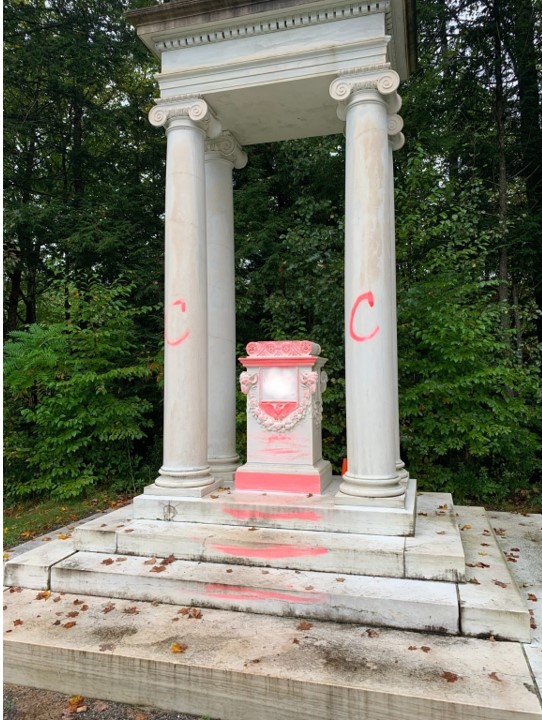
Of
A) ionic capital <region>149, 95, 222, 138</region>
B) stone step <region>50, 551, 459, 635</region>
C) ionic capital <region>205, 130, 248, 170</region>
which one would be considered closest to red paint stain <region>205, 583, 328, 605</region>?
stone step <region>50, 551, 459, 635</region>

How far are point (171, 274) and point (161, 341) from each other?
5812 mm

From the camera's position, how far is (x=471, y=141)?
12336 millimetres

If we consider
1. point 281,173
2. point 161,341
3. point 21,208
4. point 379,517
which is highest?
point 281,173

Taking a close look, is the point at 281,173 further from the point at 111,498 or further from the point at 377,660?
the point at 377,660

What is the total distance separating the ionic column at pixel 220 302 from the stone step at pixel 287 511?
47.4 inches

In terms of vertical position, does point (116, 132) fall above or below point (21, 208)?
above

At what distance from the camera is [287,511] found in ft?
19.3

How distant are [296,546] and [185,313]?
3105 millimetres

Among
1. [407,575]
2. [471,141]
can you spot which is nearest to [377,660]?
[407,575]

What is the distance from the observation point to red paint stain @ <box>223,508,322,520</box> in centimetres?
580

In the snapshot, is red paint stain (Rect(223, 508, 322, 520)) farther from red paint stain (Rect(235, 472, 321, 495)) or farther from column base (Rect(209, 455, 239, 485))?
column base (Rect(209, 455, 239, 485))

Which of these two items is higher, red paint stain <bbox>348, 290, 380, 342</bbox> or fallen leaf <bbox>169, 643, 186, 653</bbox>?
red paint stain <bbox>348, 290, 380, 342</bbox>

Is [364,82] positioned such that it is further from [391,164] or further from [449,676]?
[449,676]

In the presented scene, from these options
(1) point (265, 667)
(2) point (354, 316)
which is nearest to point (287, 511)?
(1) point (265, 667)
